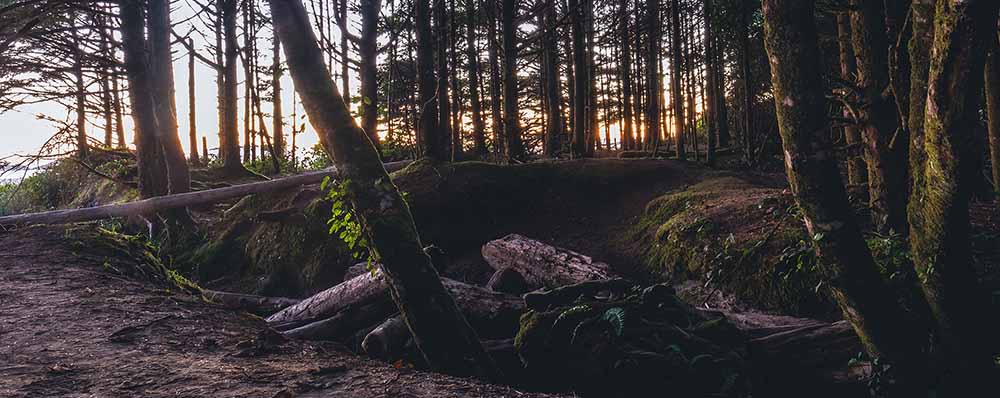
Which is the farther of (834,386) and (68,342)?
(834,386)

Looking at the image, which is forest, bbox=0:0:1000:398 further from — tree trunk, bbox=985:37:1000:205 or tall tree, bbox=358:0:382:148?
tall tree, bbox=358:0:382:148

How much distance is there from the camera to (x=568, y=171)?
11328 mm

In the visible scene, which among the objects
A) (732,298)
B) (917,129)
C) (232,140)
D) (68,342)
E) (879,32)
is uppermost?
(232,140)

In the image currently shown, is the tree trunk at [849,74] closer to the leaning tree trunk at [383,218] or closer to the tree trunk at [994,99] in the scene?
the tree trunk at [994,99]

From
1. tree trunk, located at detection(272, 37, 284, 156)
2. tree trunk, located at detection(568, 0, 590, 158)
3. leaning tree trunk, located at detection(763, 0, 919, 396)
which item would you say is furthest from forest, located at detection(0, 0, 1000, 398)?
tree trunk, located at detection(272, 37, 284, 156)

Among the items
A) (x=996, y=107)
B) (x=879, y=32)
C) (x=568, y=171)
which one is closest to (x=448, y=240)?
(x=568, y=171)

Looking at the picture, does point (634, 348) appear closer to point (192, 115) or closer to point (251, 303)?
point (251, 303)

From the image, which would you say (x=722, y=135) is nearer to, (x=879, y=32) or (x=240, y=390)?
(x=879, y=32)

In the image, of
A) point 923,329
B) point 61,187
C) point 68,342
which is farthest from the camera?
point 61,187

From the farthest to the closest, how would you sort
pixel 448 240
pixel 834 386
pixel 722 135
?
pixel 722 135 → pixel 448 240 → pixel 834 386

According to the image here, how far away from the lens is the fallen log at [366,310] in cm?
566

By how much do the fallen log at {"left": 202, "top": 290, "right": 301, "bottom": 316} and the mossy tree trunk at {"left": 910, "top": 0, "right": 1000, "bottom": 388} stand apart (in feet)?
23.4

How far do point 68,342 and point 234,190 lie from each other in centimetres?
768

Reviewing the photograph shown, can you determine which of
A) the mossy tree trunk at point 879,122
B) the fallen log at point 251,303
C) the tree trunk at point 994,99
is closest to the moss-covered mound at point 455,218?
the fallen log at point 251,303
